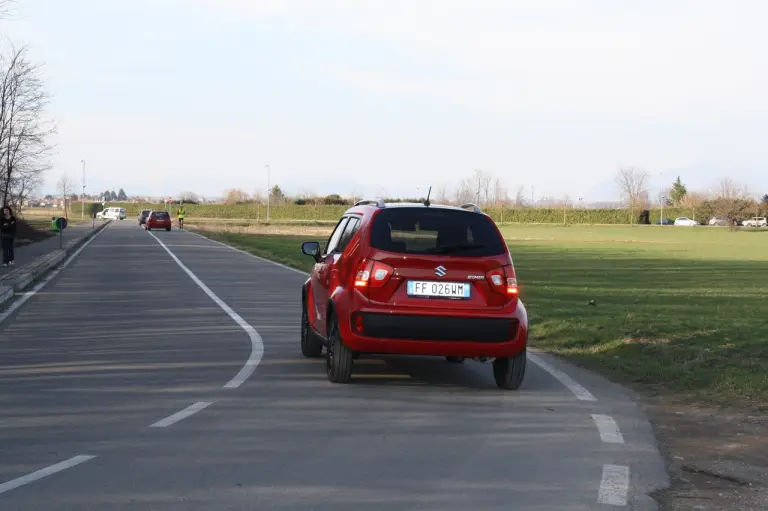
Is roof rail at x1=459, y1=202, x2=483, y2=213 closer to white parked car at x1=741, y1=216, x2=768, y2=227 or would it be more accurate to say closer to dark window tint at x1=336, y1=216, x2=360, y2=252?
dark window tint at x1=336, y1=216, x2=360, y2=252

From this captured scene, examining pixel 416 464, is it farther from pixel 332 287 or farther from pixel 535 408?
pixel 332 287

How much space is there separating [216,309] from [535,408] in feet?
32.2

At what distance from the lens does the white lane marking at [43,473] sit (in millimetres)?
6113

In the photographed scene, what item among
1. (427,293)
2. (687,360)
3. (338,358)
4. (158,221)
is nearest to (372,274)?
(427,293)

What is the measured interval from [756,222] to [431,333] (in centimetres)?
13619

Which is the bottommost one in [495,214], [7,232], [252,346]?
[495,214]

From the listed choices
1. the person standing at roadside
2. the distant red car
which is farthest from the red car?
the distant red car

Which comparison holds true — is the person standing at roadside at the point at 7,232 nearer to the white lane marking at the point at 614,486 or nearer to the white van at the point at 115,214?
the white lane marking at the point at 614,486

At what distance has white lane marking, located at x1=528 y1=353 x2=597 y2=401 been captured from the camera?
32.6 ft

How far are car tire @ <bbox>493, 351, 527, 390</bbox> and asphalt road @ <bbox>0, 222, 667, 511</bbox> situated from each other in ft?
0.54

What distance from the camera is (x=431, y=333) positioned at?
9672mm

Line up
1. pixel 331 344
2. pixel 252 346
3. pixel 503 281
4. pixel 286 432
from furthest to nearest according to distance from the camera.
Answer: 1. pixel 252 346
2. pixel 331 344
3. pixel 503 281
4. pixel 286 432

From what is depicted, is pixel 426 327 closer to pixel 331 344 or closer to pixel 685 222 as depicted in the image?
pixel 331 344

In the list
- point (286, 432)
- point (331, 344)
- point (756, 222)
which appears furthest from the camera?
point (756, 222)
